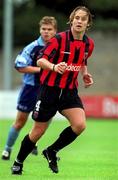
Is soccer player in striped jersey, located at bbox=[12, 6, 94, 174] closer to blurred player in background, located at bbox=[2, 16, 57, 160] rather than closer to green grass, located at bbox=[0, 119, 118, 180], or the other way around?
green grass, located at bbox=[0, 119, 118, 180]

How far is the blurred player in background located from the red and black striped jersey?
2408 mm

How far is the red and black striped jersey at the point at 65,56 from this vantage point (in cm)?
1073

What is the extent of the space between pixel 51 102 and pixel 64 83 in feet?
0.99

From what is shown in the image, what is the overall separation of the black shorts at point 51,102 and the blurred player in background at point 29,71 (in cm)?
239

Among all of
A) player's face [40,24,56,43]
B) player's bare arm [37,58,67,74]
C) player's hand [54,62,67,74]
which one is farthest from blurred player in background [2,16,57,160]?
player's hand [54,62,67,74]

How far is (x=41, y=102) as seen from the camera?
10.9 metres

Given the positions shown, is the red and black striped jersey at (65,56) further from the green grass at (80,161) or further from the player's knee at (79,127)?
the green grass at (80,161)

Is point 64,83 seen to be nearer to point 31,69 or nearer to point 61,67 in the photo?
point 61,67

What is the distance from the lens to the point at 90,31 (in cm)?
4644

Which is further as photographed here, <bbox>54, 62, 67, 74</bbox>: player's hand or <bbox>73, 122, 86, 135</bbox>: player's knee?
<bbox>73, 122, 86, 135</bbox>: player's knee

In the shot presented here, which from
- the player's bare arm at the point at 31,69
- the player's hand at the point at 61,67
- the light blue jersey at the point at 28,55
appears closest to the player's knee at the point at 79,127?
the player's hand at the point at 61,67

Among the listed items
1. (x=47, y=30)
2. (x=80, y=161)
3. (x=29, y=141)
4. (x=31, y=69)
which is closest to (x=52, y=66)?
(x=29, y=141)

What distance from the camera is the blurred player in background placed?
13.4 meters

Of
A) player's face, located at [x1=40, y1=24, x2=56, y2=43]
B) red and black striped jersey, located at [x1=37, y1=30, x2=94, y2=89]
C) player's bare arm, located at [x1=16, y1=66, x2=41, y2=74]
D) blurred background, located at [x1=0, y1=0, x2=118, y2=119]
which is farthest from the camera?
blurred background, located at [x1=0, y1=0, x2=118, y2=119]
